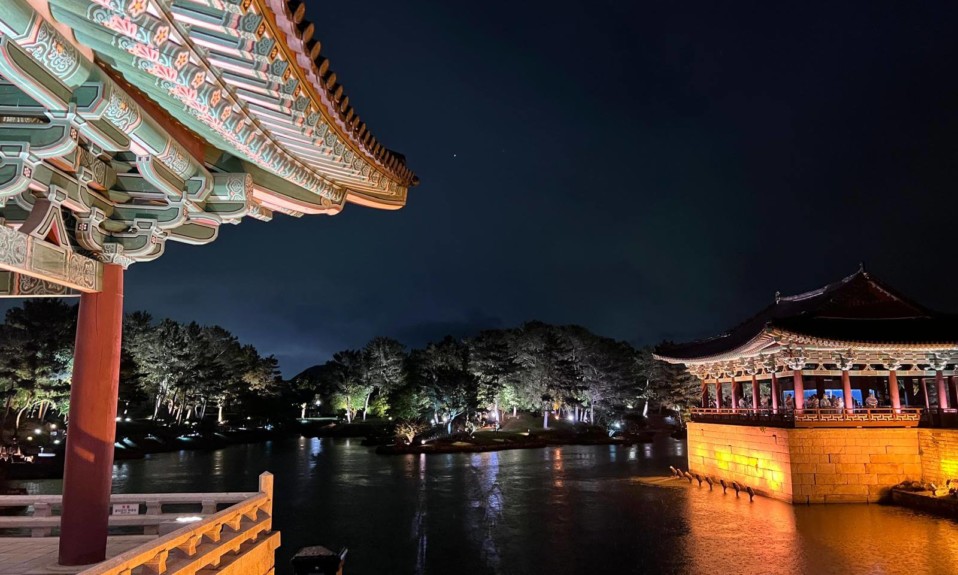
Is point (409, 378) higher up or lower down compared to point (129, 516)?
higher up

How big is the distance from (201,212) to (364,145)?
6.47 feet

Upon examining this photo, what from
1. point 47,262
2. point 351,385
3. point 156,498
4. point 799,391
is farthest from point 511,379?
point 47,262

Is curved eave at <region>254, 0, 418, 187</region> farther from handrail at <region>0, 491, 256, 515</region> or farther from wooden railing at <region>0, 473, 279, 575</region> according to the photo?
handrail at <region>0, 491, 256, 515</region>

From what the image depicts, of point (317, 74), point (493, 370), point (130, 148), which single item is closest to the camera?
point (317, 74)

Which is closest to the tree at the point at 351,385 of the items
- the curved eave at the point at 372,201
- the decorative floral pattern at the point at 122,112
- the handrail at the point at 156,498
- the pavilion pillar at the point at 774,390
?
the pavilion pillar at the point at 774,390

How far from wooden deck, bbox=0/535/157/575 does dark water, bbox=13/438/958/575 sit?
18.9 feet

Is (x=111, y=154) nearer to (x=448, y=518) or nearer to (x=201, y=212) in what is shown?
(x=201, y=212)

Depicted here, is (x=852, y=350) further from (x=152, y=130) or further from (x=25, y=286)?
(x=25, y=286)

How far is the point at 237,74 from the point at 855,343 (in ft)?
69.0

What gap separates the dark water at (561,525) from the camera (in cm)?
1221

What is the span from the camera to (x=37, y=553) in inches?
270

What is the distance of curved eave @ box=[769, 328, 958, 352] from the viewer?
1902cm

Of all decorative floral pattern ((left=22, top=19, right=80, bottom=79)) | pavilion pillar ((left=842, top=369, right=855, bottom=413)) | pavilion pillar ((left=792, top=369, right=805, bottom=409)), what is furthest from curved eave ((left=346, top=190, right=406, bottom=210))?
pavilion pillar ((left=842, top=369, right=855, bottom=413))

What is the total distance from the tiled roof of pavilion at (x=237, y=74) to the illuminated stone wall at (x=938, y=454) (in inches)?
787
